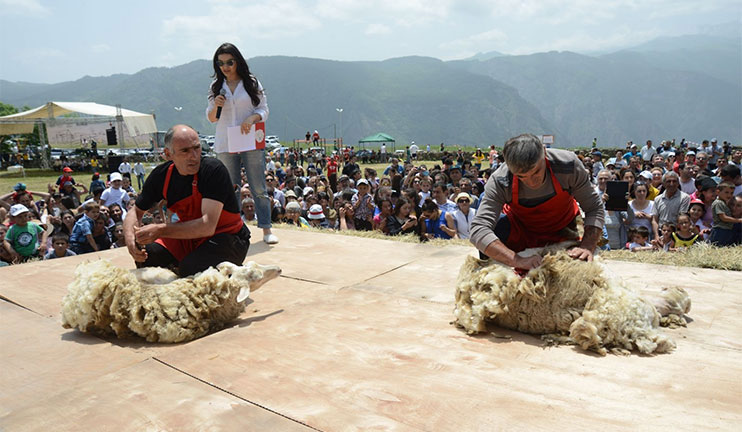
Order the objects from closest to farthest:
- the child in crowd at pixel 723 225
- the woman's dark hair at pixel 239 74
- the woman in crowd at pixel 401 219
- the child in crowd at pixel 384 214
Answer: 1. the woman's dark hair at pixel 239 74
2. the child in crowd at pixel 723 225
3. the woman in crowd at pixel 401 219
4. the child in crowd at pixel 384 214

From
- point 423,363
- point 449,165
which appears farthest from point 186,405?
point 449,165

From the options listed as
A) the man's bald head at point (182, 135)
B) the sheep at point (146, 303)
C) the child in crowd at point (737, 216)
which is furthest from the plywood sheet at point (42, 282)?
the child in crowd at point (737, 216)

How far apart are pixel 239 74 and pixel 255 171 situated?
0.96 metres

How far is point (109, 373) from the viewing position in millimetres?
2230

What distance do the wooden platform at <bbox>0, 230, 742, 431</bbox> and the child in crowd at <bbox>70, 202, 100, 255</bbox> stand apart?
378 centimetres

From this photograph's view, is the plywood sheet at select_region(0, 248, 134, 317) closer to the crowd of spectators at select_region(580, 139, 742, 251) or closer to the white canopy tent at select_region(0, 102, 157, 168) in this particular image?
the crowd of spectators at select_region(580, 139, 742, 251)

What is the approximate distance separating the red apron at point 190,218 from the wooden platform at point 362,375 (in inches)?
22.8

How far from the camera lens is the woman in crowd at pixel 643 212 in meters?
7.07

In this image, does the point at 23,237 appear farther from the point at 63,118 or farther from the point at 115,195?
the point at 63,118

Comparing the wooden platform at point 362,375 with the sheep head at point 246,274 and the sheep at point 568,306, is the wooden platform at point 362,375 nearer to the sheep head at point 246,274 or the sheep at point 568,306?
the sheep at point 568,306

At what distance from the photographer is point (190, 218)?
3307 millimetres

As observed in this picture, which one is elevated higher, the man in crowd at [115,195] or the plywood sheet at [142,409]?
the man in crowd at [115,195]

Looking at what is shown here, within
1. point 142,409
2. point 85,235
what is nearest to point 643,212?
point 142,409

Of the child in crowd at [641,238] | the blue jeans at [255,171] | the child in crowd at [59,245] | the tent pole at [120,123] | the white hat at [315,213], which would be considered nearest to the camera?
the blue jeans at [255,171]
